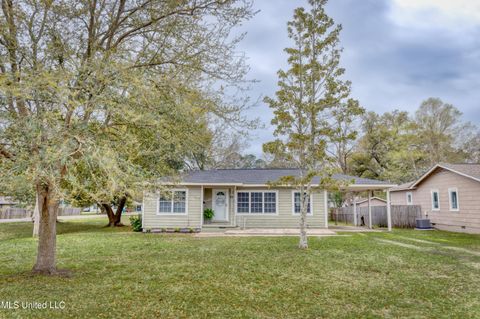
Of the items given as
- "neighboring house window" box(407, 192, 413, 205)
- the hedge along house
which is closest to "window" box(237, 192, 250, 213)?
the hedge along house

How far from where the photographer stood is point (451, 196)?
16.6m

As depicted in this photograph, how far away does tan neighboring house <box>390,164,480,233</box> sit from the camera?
14.9m

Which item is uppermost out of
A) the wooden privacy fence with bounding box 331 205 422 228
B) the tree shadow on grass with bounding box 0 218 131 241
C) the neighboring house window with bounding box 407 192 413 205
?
the neighboring house window with bounding box 407 192 413 205

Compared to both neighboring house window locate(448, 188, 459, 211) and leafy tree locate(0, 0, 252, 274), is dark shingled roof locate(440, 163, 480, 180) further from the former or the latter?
leafy tree locate(0, 0, 252, 274)

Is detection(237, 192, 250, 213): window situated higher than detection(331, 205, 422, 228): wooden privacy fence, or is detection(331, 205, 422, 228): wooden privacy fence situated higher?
detection(237, 192, 250, 213): window

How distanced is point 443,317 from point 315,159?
687cm

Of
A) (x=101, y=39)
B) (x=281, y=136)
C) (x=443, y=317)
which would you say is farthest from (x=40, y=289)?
(x=281, y=136)

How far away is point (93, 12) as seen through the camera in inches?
253

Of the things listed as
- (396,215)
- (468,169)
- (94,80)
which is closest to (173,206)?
(94,80)

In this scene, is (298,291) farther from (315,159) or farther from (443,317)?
(315,159)

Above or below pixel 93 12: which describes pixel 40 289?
below

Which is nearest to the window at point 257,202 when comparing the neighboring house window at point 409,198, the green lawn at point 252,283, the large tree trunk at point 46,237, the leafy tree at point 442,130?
the green lawn at point 252,283

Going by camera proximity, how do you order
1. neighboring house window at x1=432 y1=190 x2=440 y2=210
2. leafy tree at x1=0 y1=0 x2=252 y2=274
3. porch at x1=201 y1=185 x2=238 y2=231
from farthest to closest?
1. neighboring house window at x1=432 y1=190 x2=440 y2=210
2. porch at x1=201 y1=185 x2=238 y2=231
3. leafy tree at x1=0 y1=0 x2=252 y2=274

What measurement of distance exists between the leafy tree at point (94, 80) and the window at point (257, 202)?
10525mm
